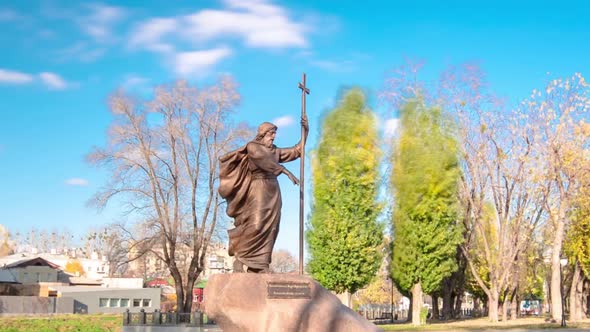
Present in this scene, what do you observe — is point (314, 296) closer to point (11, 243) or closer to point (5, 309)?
point (5, 309)

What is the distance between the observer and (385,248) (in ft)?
126

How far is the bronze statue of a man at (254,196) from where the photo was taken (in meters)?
10.7

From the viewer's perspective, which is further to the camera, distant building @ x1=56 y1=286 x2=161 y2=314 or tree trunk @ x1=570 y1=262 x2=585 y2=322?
distant building @ x1=56 y1=286 x2=161 y2=314

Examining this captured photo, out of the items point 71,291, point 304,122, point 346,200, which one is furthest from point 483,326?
point 71,291

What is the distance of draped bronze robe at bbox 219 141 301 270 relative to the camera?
1073 cm

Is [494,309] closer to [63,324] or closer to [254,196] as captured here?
[63,324]

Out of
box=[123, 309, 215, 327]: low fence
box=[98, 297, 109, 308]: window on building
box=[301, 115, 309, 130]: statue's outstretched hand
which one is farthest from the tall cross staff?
box=[98, 297, 109, 308]: window on building

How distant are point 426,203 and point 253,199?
25.4 meters

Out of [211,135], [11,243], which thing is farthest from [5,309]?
[11,243]

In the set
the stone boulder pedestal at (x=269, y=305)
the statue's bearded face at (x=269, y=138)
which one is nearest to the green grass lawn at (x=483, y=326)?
the stone boulder pedestal at (x=269, y=305)

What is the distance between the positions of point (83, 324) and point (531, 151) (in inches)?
1001

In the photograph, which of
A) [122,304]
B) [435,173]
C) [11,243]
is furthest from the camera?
[11,243]

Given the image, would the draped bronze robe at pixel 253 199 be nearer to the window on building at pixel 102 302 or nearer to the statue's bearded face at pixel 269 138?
the statue's bearded face at pixel 269 138

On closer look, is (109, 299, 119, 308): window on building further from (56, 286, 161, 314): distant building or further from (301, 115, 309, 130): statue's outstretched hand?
(301, 115, 309, 130): statue's outstretched hand
